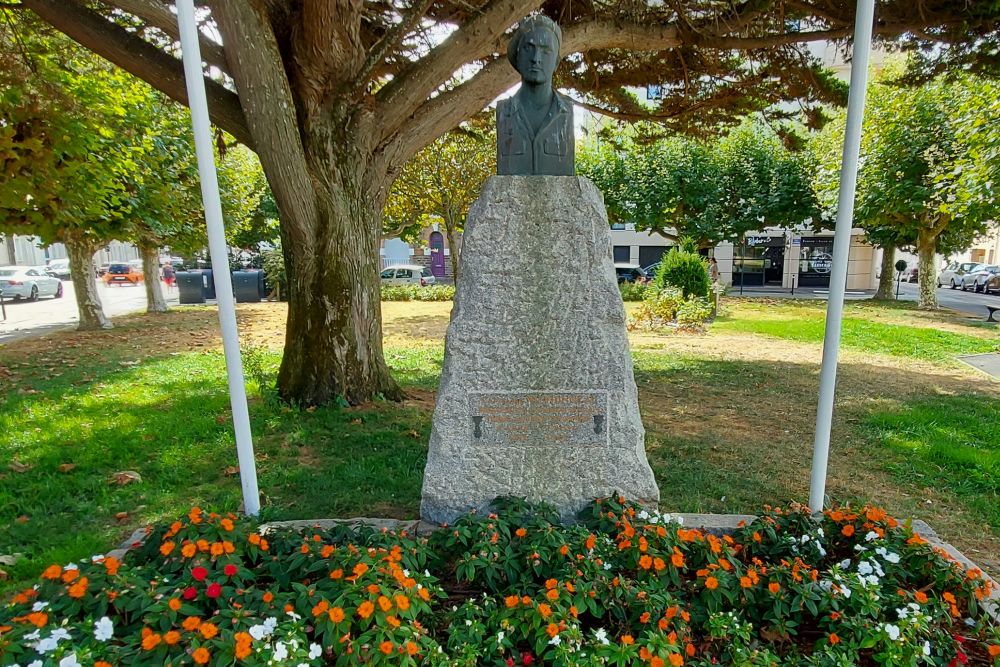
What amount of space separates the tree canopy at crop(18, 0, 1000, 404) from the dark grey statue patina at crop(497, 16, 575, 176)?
92.8 inches

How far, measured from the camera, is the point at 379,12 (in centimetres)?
665

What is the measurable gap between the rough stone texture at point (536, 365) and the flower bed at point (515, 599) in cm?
38

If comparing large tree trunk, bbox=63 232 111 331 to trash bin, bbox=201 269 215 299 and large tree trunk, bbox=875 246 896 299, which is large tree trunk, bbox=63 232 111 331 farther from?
large tree trunk, bbox=875 246 896 299

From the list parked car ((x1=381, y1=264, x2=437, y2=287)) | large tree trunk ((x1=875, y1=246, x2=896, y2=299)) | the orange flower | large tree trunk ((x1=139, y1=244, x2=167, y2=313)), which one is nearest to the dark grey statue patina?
the orange flower

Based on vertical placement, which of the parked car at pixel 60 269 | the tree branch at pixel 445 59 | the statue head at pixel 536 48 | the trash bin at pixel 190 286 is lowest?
the trash bin at pixel 190 286

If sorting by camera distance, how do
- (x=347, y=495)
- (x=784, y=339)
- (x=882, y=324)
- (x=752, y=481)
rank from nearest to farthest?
1. (x=347, y=495)
2. (x=752, y=481)
3. (x=784, y=339)
4. (x=882, y=324)

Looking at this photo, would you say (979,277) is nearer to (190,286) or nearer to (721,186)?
(721,186)

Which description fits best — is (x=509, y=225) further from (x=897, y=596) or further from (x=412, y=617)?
(x=897, y=596)

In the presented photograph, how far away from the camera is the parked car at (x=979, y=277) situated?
25.8 meters

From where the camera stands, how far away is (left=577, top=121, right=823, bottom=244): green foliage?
22.0 m

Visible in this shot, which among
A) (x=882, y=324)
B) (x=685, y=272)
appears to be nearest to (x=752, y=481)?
(x=685, y=272)

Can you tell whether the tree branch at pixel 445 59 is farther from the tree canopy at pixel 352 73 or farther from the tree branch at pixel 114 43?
the tree branch at pixel 114 43

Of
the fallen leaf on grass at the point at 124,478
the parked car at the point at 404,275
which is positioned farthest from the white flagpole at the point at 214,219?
the parked car at the point at 404,275

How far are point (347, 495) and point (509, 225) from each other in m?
2.15
